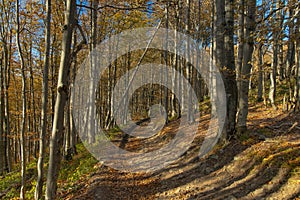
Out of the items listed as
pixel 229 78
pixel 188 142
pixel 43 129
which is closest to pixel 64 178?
pixel 43 129

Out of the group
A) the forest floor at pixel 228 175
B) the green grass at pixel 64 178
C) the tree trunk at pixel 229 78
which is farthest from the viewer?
the green grass at pixel 64 178

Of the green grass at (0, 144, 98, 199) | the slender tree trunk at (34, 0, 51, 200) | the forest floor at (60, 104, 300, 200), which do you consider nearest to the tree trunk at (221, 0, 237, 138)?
the forest floor at (60, 104, 300, 200)

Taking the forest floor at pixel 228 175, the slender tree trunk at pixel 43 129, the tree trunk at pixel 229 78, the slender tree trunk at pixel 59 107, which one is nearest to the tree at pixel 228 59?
the tree trunk at pixel 229 78

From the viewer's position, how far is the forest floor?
5070mm

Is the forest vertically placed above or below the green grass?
above

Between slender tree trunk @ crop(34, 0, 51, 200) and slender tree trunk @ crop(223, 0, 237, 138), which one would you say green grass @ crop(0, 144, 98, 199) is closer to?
slender tree trunk @ crop(34, 0, 51, 200)

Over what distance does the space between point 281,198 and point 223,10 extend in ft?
20.1

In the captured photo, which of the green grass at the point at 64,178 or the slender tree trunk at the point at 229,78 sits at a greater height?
the slender tree trunk at the point at 229,78

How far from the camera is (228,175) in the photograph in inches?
244

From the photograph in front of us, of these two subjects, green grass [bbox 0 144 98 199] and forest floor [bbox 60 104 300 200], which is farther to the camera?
green grass [bbox 0 144 98 199]

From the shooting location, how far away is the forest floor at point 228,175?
507 cm

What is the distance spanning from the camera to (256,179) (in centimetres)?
540

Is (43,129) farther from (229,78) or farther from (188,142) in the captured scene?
(229,78)

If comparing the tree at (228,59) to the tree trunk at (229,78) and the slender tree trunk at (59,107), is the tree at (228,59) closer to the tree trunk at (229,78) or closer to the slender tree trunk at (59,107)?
the tree trunk at (229,78)
